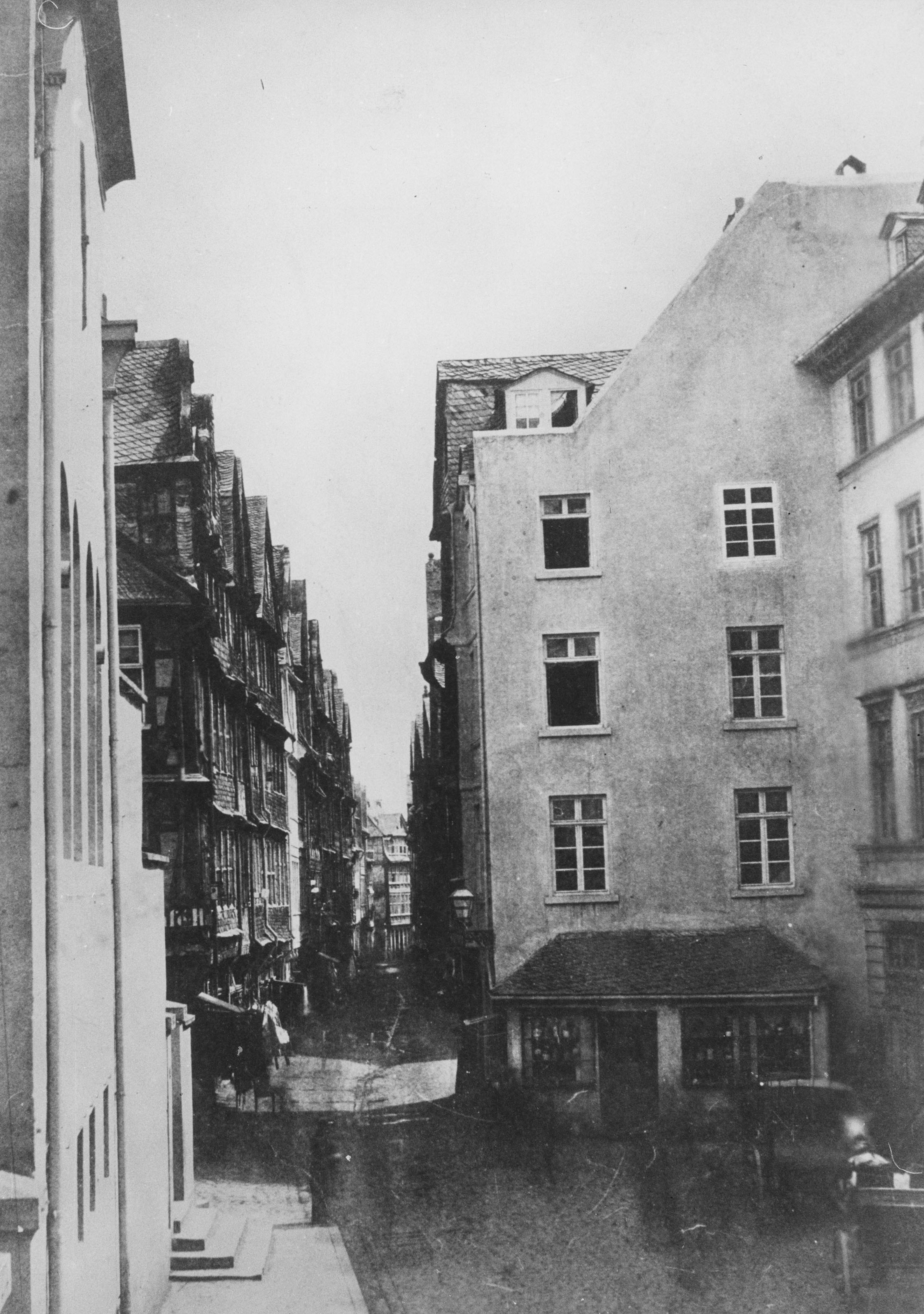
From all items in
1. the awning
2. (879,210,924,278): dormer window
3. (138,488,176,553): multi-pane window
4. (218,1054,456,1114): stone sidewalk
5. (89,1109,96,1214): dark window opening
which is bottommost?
(218,1054,456,1114): stone sidewalk

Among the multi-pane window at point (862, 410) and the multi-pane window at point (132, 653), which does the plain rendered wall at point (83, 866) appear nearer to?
the multi-pane window at point (132, 653)

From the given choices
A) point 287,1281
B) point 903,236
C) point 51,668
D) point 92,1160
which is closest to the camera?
point 51,668

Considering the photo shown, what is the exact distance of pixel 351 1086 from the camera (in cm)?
2136

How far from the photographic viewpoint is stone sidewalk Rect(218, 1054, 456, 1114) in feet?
65.4

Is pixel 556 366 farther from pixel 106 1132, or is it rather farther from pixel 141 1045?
pixel 106 1132

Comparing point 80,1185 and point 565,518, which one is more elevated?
point 565,518

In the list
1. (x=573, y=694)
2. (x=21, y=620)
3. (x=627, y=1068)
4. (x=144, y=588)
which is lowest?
(x=627, y=1068)

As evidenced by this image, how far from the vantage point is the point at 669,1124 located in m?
17.3

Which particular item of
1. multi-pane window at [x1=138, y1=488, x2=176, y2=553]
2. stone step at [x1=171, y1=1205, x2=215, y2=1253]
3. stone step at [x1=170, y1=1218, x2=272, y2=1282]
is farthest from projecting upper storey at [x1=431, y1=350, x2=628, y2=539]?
stone step at [x1=170, y1=1218, x2=272, y2=1282]

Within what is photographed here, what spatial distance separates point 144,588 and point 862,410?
885 cm

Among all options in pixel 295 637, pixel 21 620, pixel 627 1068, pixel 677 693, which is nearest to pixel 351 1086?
pixel 627 1068

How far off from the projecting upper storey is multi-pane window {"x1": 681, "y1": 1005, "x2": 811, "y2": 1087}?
7.98 meters

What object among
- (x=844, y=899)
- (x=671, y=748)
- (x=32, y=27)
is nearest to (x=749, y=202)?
(x=671, y=748)

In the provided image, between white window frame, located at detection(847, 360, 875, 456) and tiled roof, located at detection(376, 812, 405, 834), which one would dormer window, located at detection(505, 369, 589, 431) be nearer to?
white window frame, located at detection(847, 360, 875, 456)
